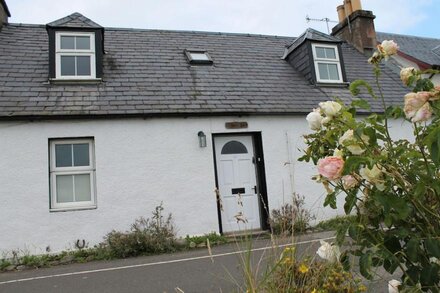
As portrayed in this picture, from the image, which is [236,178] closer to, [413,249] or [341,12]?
Answer: [413,249]

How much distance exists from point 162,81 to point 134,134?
2.01 meters

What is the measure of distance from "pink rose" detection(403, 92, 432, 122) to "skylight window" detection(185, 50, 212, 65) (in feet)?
32.7

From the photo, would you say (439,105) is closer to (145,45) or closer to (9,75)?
(9,75)

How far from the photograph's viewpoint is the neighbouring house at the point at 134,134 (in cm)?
803

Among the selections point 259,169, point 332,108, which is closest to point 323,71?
point 259,169

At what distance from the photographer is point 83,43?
32.4 ft

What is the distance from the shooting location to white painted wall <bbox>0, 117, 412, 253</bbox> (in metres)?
7.84

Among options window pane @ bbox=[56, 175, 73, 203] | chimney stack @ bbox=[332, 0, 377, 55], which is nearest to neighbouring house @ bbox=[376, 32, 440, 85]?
chimney stack @ bbox=[332, 0, 377, 55]

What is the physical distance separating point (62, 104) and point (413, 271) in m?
8.35

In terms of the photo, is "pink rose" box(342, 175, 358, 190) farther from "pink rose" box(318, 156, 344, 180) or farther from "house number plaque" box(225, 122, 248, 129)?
"house number plaque" box(225, 122, 248, 129)

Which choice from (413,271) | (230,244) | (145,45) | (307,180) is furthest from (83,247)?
(413,271)

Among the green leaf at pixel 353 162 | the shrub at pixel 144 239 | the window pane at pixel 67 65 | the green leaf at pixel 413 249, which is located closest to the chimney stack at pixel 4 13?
the window pane at pixel 67 65

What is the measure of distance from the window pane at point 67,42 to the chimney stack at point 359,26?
414 inches

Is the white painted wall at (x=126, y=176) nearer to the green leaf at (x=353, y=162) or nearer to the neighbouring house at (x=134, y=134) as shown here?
the neighbouring house at (x=134, y=134)
